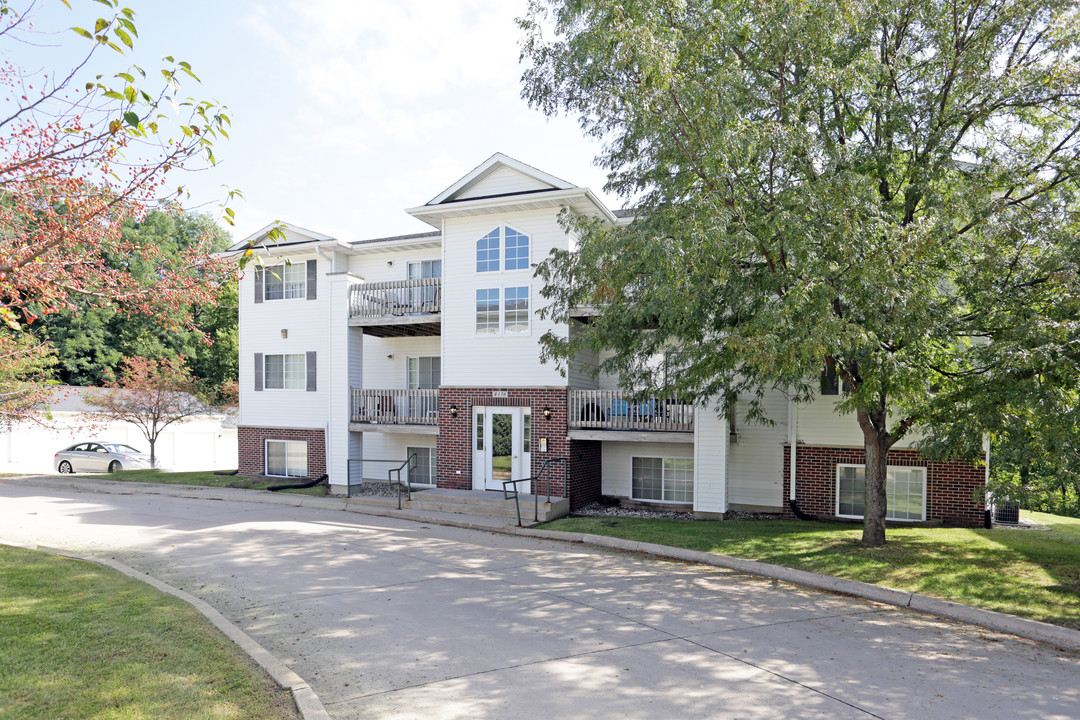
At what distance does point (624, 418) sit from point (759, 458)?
11.7 ft

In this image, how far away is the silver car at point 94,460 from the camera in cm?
2645

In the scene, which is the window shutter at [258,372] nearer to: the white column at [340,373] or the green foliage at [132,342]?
the white column at [340,373]

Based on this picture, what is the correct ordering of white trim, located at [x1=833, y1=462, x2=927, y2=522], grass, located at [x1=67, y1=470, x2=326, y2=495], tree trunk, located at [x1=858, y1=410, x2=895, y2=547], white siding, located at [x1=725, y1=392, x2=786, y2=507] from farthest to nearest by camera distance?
1. grass, located at [x1=67, y1=470, x2=326, y2=495]
2. white siding, located at [x1=725, y1=392, x2=786, y2=507]
3. white trim, located at [x1=833, y1=462, x2=927, y2=522]
4. tree trunk, located at [x1=858, y1=410, x2=895, y2=547]

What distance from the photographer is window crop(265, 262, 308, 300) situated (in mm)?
21906

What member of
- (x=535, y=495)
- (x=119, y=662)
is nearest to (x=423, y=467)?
(x=535, y=495)

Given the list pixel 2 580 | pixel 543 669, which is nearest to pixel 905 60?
pixel 543 669

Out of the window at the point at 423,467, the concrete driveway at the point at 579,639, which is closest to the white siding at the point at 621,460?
the window at the point at 423,467

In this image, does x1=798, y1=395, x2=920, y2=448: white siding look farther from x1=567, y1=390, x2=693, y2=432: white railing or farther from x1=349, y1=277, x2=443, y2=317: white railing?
x1=349, y1=277, x2=443, y2=317: white railing

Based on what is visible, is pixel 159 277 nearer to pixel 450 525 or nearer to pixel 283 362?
pixel 450 525

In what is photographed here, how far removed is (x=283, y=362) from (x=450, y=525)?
34.5 feet

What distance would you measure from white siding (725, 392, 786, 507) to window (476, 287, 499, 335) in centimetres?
683

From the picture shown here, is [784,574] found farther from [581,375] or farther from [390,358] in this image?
[390,358]

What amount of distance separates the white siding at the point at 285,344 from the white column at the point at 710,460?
473 inches

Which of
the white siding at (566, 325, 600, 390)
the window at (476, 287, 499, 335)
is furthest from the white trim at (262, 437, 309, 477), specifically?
the white siding at (566, 325, 600, 390)
